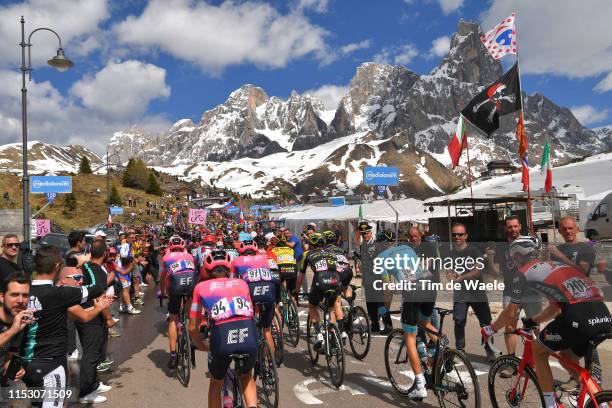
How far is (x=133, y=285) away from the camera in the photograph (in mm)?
14516

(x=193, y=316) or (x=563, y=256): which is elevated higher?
(x=563, y=256)

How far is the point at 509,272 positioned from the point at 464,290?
0.80 metres

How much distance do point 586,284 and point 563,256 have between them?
1361 millimetres

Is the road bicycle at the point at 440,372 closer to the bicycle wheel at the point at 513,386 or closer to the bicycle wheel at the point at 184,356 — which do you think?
the bicycle wheel at the point at 513,386

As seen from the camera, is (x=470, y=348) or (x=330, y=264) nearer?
(x=330, y=264)

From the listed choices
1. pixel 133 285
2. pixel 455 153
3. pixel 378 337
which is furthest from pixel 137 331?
pixel 455 153

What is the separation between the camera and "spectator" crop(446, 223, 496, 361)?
7543 millimetres

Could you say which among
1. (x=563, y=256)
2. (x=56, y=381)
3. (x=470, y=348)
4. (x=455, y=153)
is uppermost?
(x=455, y=153)

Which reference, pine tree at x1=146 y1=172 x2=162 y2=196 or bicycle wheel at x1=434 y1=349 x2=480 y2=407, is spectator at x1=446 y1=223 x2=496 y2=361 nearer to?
bicycle wheel at x1=434 y1=349 x2=480 y2=407

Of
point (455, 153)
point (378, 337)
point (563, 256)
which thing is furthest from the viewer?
point (455, 153)

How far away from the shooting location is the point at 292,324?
31.3 feet

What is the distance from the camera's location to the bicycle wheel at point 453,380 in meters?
5.18

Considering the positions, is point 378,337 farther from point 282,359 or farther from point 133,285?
point 133,285

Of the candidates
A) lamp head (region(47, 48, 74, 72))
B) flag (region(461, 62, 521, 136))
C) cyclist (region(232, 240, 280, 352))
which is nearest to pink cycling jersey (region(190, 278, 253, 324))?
cyclist (region(232, 240, 280, 352))
